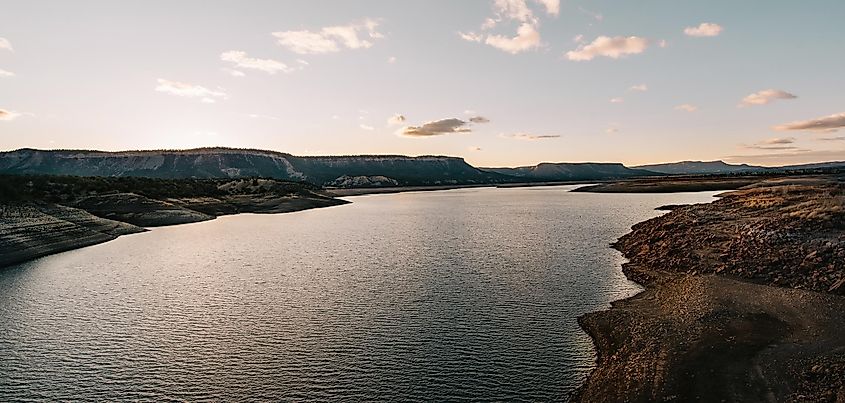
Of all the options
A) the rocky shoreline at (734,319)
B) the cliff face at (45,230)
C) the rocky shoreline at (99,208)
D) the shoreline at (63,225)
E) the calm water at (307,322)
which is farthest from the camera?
the rocky shoreline at (99,208)

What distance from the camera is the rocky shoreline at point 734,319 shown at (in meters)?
16.2

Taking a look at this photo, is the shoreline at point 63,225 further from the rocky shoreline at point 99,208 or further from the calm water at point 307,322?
the calm water at point 307,322

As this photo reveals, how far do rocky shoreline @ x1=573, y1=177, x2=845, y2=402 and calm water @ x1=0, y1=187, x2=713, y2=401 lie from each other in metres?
1.93

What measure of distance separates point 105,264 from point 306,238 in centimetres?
2323

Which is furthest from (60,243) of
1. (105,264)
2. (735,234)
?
(735,234)

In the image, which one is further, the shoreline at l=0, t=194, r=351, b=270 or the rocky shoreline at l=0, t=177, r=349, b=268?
the rocky shoreline at l=0, t=177, r=349, b=268

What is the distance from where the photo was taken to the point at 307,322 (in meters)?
26.0

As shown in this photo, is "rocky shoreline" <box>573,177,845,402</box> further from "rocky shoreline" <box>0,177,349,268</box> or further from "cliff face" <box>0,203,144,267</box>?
"rocky shoreline" <box>0,177,349,268</box>

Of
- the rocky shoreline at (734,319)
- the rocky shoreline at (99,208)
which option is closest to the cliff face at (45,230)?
the rocky shoreline at (99,208)

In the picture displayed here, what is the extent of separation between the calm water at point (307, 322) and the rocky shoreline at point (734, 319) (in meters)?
1.93

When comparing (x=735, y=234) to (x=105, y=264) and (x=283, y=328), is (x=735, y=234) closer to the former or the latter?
(x=283, y=328)

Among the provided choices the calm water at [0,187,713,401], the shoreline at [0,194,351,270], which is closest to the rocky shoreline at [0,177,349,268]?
the shoreline at [0,194,351,270]

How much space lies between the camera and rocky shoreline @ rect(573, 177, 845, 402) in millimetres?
16250

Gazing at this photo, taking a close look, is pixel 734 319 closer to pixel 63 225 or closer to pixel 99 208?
pixel 63 225
